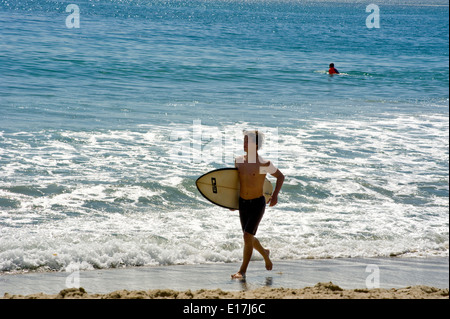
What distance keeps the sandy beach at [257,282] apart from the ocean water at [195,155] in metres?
0.36

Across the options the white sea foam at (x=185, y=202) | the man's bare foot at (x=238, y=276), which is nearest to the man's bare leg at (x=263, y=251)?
the man's bare foot at (x=238, y=276)

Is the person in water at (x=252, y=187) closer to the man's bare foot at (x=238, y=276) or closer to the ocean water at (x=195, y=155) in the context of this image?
the man's bare foot at (x=238, y=276)

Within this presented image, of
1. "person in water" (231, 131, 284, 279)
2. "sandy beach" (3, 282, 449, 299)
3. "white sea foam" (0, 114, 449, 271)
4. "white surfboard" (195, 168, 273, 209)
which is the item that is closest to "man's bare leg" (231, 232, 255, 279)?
"person in water" (231, 131, 284, 279)

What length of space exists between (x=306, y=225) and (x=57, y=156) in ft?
17.5

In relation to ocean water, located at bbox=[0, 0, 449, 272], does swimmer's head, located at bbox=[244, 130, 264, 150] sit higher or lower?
higher

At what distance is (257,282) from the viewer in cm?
557

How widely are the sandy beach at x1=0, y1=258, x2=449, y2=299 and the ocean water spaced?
0.36 meters

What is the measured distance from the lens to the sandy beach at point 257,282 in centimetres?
490

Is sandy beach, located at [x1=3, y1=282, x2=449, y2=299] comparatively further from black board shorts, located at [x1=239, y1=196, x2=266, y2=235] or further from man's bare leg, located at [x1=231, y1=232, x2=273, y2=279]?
black board shorts, located at [x1=239, y1=196, x2=266, y2=235]

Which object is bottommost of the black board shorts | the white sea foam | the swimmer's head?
the white sea foam

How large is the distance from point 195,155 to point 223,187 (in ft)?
18.8

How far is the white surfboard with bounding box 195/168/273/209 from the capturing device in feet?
18.8

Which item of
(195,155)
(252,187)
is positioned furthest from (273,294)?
(195,155)

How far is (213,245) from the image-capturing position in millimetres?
6977
